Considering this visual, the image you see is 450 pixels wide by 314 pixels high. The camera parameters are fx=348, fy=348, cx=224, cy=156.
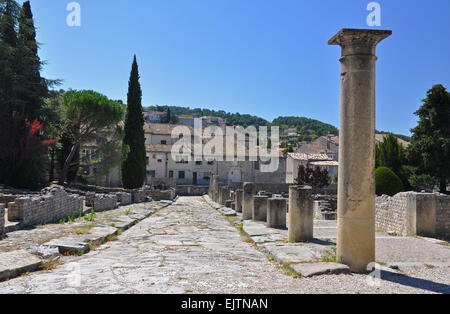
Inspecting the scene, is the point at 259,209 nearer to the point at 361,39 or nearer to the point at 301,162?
the point at 361,39

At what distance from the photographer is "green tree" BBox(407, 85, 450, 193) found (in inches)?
1085

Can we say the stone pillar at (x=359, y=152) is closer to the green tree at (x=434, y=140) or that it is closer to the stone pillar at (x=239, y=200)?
the stone pillar at (x=239, y=200)

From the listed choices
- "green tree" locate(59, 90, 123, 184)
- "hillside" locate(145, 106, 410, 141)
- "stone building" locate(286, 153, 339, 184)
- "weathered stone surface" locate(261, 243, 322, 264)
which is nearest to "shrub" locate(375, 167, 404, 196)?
"weathered stone surface" locate(261, 243, 322, 264)

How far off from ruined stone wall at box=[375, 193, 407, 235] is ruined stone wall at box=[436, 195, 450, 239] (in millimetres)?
758

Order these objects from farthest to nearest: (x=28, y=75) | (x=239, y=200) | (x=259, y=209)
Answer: (x=28, y=75)
(x=239, y=200)
(x=259, y=209)

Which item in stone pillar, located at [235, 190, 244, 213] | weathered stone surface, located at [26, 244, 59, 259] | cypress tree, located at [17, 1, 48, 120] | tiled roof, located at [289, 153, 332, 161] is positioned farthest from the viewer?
tiled roof, located at [289, 153, 332, 161]

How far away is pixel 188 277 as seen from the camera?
14.3ft

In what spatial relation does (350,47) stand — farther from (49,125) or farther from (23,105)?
(49,125)

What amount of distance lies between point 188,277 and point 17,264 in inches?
91.9

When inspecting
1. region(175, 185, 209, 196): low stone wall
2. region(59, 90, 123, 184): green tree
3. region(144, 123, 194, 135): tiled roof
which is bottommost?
region(175, 185, 209, 196): low stone wall

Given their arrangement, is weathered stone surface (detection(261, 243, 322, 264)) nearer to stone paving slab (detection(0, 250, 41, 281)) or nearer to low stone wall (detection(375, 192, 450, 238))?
stone paving slab (detection(0, 250, 41, 281))

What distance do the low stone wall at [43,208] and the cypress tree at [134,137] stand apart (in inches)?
594

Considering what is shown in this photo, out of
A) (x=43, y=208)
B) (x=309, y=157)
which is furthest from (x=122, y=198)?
(x=309, y=157)

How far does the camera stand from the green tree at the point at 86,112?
84.3ft
